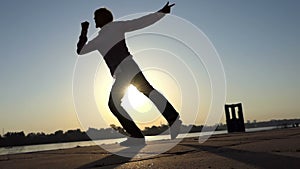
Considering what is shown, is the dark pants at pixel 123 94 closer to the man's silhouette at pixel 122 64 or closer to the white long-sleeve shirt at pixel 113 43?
the man's silhouette at pixel 122 64

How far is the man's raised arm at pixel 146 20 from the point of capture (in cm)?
516

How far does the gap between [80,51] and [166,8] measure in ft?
4.56

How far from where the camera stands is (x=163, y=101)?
5219 mm

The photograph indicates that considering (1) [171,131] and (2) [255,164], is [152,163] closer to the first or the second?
(2) [255,164]

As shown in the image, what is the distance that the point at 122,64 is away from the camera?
537 centimetres

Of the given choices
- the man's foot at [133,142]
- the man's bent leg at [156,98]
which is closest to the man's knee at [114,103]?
the man's bent leg at [156,98]

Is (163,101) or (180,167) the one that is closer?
(180,167)

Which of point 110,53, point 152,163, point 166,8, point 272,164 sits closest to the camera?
point 272,164

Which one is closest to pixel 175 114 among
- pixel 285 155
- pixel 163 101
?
pixel 163 101

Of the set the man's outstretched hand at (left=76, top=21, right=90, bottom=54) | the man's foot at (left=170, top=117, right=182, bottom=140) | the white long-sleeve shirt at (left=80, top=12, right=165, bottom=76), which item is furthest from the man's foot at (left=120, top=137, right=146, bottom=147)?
the man's outstretched hand at (left=76, top=21, right=90, bottom=54)

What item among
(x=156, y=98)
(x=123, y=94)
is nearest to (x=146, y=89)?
(x=156, y=98)

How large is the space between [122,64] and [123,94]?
415 mm

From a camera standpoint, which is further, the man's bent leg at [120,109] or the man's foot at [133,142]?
the man's foot at [133,142]

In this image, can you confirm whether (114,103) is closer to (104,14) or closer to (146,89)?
(146,89)
